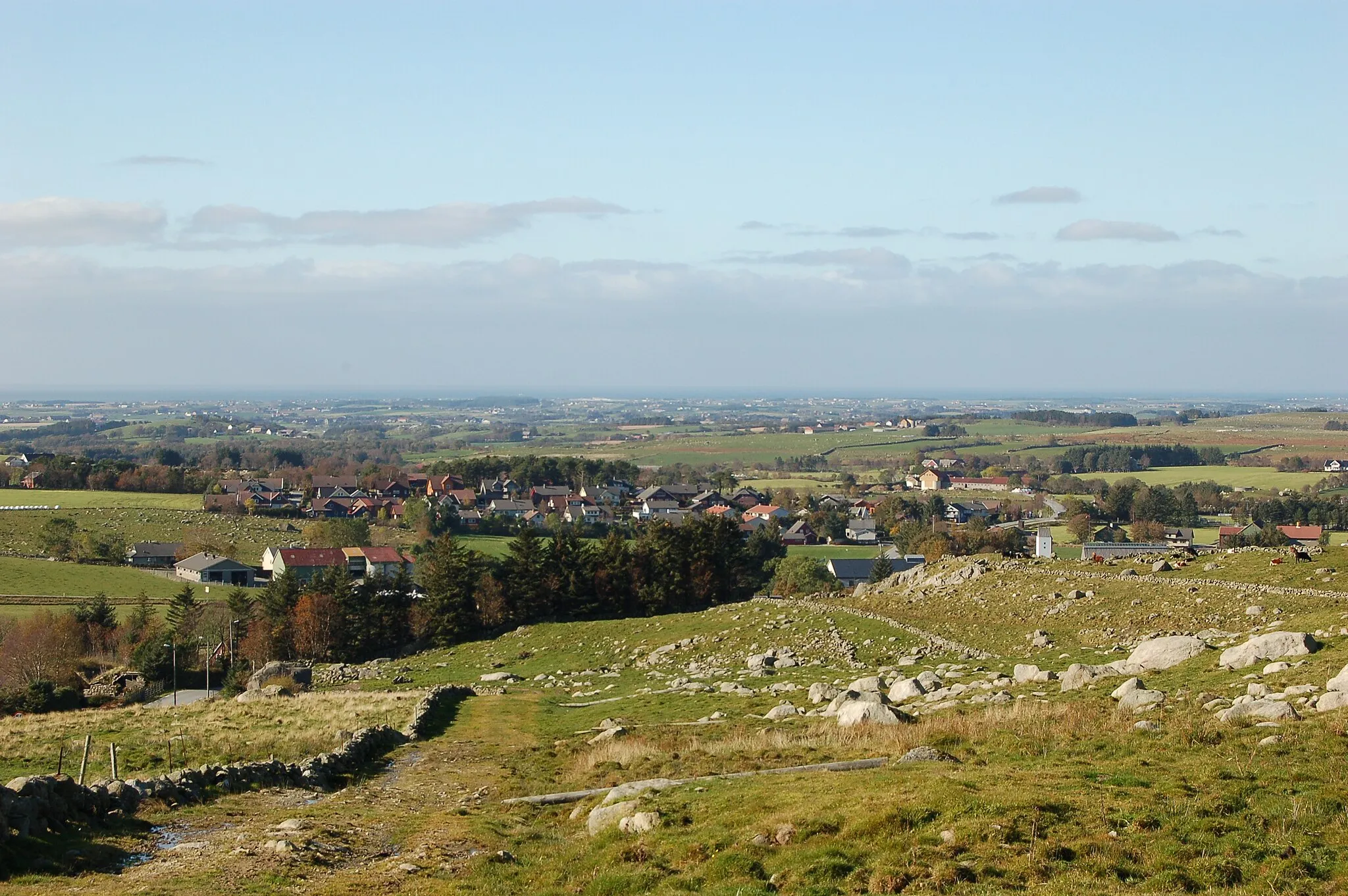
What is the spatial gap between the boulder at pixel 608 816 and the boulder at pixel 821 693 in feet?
33.3

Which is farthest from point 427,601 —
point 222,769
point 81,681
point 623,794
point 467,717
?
point 623,794

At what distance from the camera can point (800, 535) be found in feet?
344

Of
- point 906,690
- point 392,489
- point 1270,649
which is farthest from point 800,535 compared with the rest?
point 1270,649

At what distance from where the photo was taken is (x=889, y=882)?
37.6 ft

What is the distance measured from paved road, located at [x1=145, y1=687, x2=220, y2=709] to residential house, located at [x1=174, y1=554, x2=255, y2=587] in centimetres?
3219

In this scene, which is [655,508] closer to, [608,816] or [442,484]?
[442,484]

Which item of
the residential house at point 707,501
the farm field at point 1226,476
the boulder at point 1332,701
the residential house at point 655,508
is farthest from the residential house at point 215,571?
the farm field at point 1226,476

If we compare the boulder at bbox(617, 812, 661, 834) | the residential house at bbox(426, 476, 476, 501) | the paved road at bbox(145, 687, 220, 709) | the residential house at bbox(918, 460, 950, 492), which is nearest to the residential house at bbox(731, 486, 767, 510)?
the residential house at bbox(918, 460, 950, 492)

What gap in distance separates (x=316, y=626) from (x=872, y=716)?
127 feet

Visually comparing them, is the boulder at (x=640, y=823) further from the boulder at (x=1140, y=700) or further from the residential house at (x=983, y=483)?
the residential house at (x=983, y=483)

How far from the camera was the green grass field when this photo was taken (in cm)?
10388

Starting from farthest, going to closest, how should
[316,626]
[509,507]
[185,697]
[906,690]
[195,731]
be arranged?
1. [509,507]
2. [316,626]
3. [185,697]
4. [195,731]
5. [906,690]

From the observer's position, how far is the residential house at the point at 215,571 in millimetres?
77875

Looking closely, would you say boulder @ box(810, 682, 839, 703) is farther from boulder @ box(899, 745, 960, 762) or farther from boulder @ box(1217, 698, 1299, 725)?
boulder @ box(1217, 698, 1299, 725)
